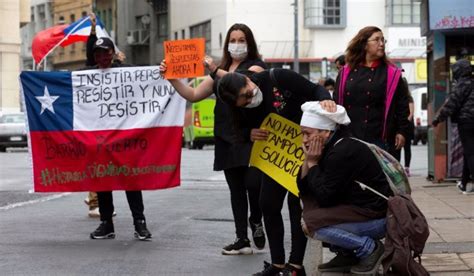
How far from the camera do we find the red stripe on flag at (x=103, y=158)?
8.80 m

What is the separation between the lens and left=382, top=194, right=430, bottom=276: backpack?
5914mm

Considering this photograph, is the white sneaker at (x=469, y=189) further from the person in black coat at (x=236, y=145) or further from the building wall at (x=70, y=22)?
the building wall at (x=70, y=22)

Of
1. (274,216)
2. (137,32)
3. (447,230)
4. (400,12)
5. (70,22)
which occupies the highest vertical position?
(70,22)

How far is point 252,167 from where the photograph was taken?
24.6 ft

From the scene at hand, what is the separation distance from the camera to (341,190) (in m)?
6.10

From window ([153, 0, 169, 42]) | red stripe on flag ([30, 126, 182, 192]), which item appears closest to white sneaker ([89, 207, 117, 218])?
red stripe on flag ([30, 126, 182, 192])

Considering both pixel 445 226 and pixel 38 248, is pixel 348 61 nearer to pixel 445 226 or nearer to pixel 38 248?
pixel 445 226

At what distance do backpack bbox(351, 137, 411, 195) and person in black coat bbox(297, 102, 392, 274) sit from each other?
0.04 meters

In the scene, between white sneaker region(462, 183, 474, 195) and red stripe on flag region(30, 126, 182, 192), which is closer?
red stripe on flag region(30, 126, 182, 192)

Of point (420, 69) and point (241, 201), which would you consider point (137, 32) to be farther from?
point (241, 201)

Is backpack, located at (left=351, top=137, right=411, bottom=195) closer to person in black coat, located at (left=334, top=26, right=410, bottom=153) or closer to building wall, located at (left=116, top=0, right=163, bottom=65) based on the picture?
person in black coat, located at (left=334, top=26, right=410, bottom=153)

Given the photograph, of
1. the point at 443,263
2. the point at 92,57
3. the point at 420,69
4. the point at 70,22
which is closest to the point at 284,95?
the point at 443,263

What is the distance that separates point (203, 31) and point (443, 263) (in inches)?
1666

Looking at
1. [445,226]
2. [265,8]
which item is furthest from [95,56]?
[265,8]
